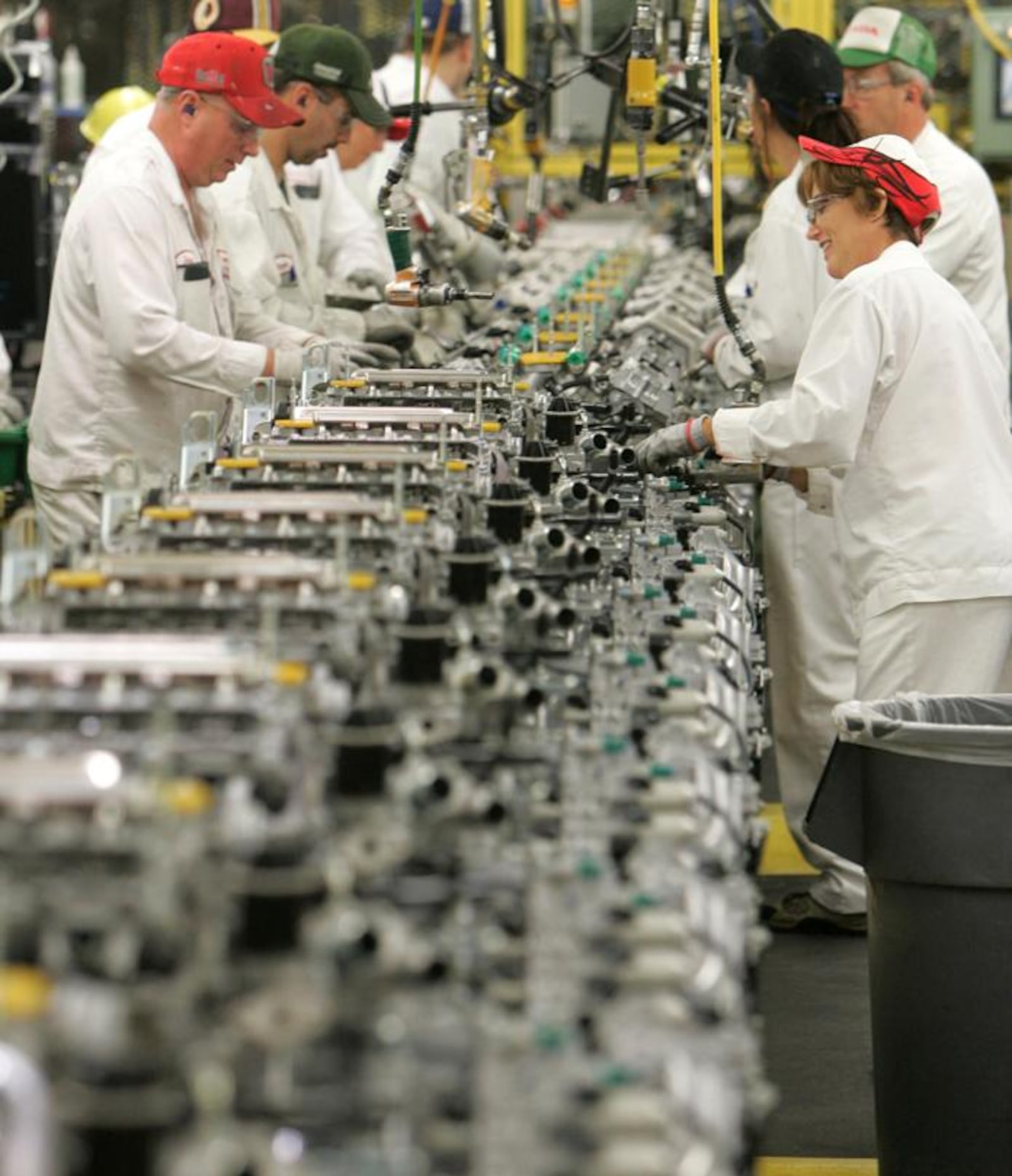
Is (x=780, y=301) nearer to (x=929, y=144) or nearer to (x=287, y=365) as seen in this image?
(x=929, y=144)

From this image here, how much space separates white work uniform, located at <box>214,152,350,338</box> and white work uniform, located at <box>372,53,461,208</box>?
1.64m

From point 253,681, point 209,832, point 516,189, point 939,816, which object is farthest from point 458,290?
point 516,189

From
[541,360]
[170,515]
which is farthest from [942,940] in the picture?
[541,360]

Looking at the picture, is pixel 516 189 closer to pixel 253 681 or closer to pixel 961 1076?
pixel 961 1076

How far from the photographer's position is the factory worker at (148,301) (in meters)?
4.62

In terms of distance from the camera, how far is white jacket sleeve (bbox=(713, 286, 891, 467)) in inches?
156

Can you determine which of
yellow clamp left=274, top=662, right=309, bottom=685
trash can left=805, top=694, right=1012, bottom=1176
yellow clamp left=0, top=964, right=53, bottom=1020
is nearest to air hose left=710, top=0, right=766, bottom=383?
trash can left=805, top=694, right=1012, bottom=1176

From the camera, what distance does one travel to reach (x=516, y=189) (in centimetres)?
1030

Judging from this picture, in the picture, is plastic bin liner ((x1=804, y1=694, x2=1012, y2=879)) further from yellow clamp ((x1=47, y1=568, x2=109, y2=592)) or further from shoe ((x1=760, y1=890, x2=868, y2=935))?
shoe ((x1=760, y1=890, x2=868, y2=935))

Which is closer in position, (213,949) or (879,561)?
(213,949)

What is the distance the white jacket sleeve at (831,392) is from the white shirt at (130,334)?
3.99 ft

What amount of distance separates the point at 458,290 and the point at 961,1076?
2495 millimetres

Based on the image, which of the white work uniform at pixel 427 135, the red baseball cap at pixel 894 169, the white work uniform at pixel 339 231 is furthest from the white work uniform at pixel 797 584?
the white work uniform at pixel 427 135

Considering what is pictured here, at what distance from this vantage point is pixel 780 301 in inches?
205
